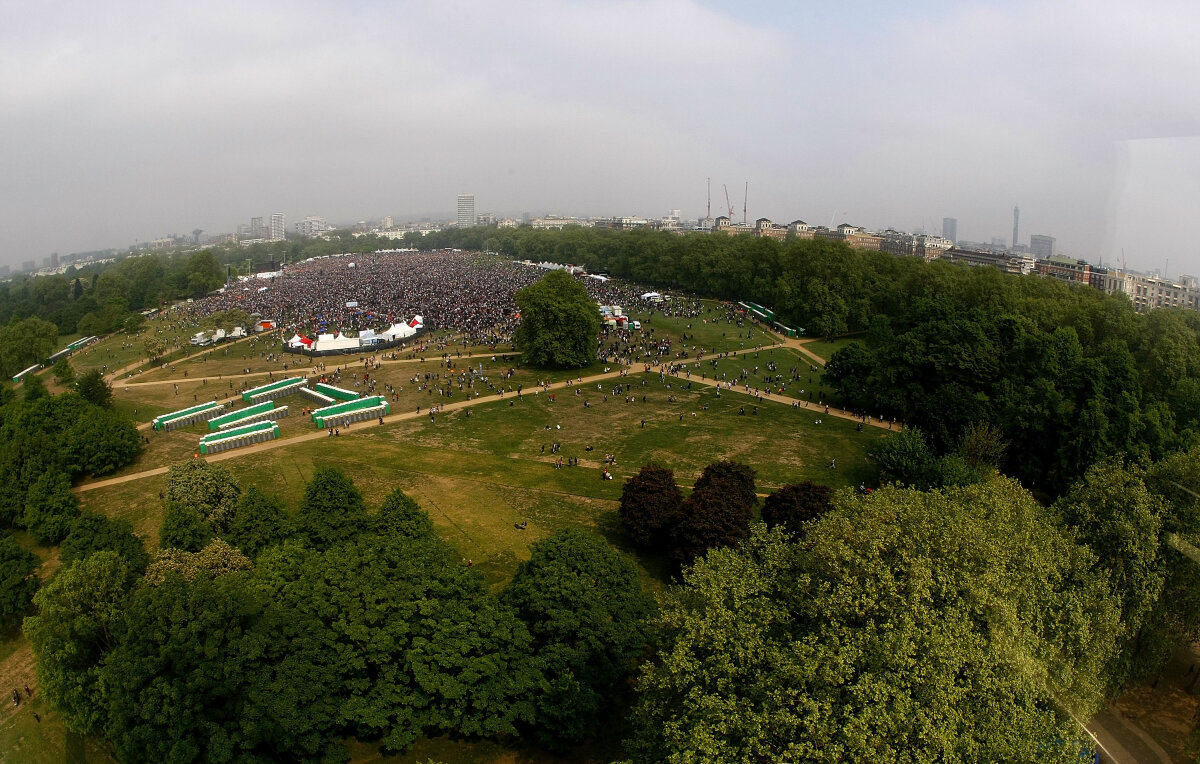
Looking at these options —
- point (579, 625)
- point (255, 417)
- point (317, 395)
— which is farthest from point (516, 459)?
point (317, 395)

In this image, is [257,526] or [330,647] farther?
[257,526]

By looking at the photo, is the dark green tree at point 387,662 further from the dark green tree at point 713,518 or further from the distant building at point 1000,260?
the distant building at point 1000,260

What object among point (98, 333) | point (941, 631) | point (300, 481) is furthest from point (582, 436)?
point (98, 333)

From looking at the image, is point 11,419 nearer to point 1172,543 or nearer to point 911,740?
point 911,740

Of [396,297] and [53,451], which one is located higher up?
[396,297]

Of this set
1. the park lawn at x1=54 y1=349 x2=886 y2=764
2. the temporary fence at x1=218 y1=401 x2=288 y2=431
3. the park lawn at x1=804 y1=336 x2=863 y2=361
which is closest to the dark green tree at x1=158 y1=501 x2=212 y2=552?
the park lawn at x1=54 y1=349 x2=886 y2=764

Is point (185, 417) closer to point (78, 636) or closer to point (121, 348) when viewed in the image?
point (78, 636)

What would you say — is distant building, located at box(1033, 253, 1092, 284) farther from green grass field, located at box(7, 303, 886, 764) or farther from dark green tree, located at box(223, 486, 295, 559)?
dark green tree, located at box(223, 486, 295, 559)

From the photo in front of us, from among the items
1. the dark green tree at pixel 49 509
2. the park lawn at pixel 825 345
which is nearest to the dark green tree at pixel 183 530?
the dark green tree at pixel 49 509
